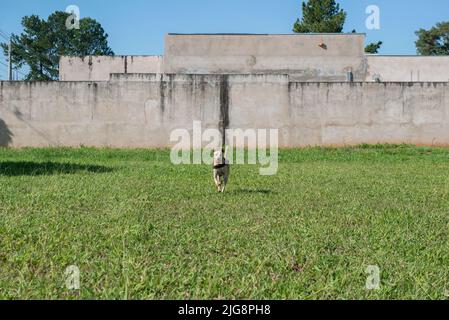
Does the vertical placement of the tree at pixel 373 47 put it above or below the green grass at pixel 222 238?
above

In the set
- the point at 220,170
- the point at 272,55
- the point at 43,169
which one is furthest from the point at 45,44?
the point at 220,170

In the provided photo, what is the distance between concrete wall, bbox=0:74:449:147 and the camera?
74.5 ft

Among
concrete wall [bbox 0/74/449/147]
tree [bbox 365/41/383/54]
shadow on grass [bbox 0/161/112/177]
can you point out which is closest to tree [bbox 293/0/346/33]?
tree [bbox 365/41/383/54]

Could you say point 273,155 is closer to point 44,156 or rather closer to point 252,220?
point 44,156

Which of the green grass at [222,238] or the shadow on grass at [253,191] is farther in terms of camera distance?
the shadow on grass at [253,191]

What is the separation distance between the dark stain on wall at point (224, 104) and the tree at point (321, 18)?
22412mm

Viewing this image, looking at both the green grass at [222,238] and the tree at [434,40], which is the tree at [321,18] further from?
the green grass at [222,238]

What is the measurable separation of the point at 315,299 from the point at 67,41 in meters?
54.8

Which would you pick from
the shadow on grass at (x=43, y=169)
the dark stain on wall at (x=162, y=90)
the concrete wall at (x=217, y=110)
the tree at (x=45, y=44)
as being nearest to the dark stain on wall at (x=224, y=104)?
the concrete wall at (x=217, y=110)

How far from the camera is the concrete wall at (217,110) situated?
2270 centimetres

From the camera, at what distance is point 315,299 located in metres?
3.74

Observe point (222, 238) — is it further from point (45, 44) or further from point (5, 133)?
point (45, 44)

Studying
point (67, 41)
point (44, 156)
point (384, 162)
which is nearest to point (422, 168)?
point (384, 162)

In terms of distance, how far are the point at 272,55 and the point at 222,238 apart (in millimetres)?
23564
